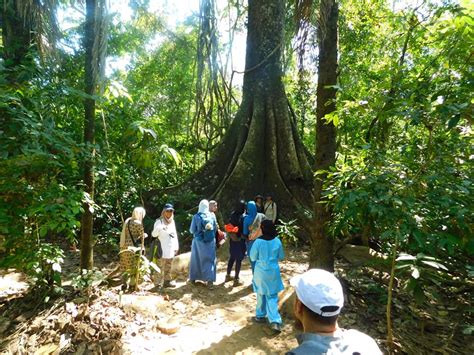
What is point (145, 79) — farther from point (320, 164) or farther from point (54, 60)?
point (320, 164)

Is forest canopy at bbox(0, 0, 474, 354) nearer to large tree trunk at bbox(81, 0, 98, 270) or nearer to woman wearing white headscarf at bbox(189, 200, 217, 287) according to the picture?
large tree trunk at bbox(81, 0, 98, 270)

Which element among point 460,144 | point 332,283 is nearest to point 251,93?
point 460,144

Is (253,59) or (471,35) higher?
(253,59)

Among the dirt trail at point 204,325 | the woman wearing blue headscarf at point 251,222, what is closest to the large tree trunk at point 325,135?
the dirt trail at point 204,325

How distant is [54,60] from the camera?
16.4ft

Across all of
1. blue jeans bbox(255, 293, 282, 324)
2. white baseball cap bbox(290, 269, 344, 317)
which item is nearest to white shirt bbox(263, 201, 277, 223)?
blue jeans bbox(255, 293, 282, 324)

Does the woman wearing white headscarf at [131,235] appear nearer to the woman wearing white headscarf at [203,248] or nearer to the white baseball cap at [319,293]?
the woman wearing white headscarf at [203,248]

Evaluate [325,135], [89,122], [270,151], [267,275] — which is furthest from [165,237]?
[270,151]

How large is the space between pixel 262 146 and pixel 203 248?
3972mm

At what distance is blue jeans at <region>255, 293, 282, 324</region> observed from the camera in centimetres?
417

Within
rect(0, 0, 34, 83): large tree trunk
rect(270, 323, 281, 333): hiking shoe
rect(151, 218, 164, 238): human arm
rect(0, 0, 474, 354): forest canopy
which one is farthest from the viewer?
rect(151, 218, 164, 238): human arm

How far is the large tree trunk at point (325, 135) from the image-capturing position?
4586mm

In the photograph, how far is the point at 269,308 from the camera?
13.8 ft

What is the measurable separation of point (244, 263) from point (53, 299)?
3.66 meters
